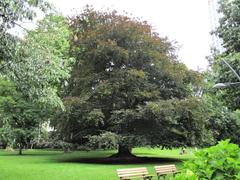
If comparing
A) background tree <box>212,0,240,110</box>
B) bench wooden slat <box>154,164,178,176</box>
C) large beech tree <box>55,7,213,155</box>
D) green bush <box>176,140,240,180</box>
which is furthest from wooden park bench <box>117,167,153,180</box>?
large beech tree <box>55,7,213,155</box>

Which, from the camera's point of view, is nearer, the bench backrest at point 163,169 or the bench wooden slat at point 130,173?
the bench wooden slat at point 130,173

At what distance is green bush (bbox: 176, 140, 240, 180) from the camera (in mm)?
4086

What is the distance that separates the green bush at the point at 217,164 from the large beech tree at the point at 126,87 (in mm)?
22323

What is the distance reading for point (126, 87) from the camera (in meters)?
28.8

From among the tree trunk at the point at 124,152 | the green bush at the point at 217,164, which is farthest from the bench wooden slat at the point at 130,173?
the tree trunk at the point at 124,152

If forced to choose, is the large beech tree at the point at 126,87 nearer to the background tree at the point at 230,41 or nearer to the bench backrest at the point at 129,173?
the background tree at the point at 230,41

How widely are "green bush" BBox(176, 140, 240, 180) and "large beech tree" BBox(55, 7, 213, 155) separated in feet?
73.2

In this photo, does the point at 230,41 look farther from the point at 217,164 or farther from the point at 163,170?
the point at 217,164

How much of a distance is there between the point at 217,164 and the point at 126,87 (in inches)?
973

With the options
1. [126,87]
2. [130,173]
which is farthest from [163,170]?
[126,87]

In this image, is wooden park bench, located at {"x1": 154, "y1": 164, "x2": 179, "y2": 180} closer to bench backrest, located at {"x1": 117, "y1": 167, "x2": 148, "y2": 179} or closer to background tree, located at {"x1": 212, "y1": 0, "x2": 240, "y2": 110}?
bench backrest, located at {"x1": 117, "y1": 167, "x2": 148, "y2": 179}

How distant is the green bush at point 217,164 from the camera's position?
4.09 metres

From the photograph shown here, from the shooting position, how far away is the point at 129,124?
28.7 meters

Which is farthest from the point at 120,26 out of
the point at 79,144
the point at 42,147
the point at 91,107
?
the point at 42,147
